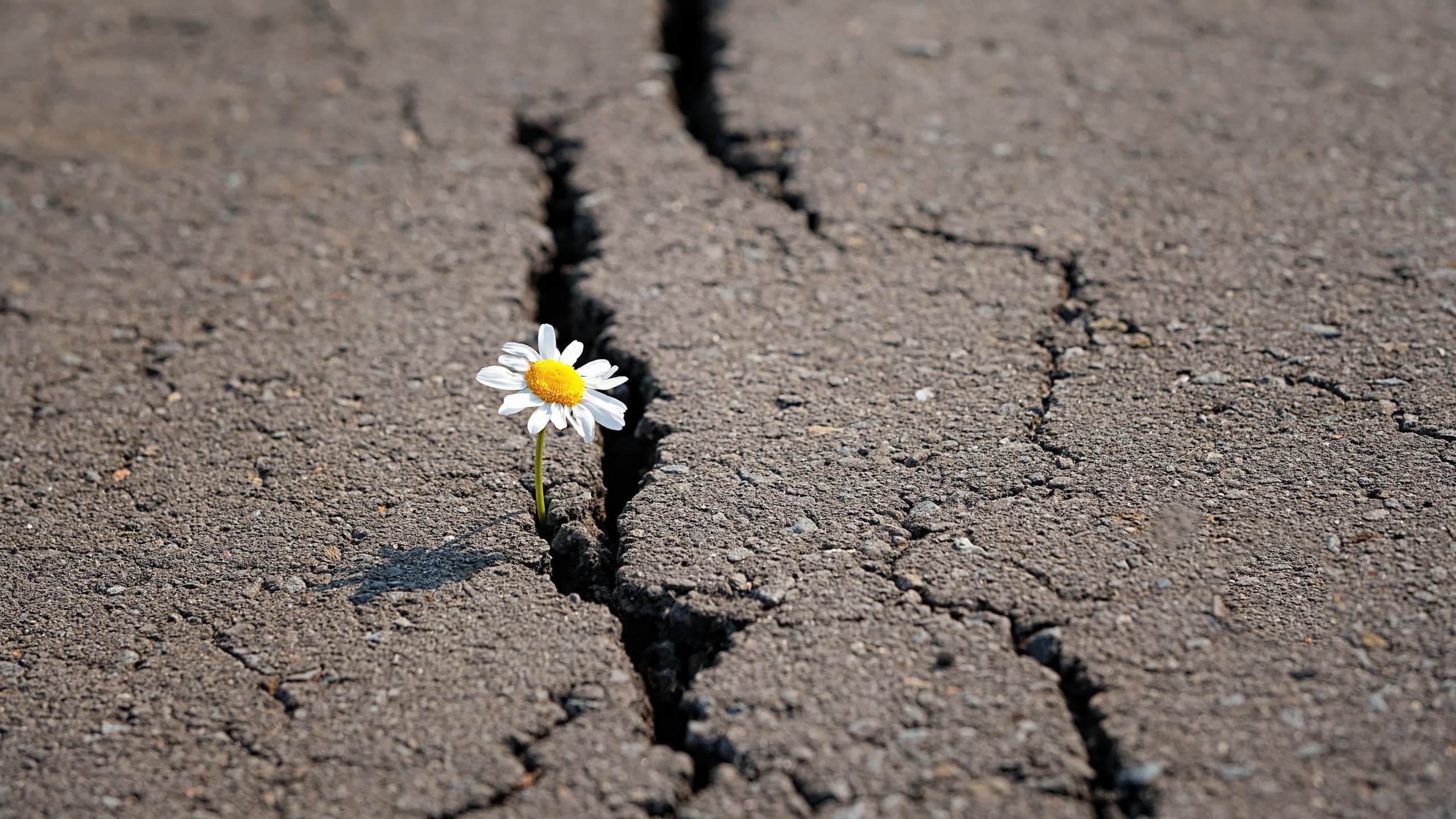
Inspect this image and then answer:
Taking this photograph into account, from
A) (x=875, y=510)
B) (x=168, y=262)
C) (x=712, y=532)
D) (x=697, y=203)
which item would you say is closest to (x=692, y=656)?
(x=712, y=532)

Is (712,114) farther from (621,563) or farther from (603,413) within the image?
(621,563)

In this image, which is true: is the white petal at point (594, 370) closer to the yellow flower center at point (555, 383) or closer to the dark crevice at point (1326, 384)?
the yellow flower center at point (555, 383)

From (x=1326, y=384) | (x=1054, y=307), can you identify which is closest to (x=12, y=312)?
(x=1054, y=307)

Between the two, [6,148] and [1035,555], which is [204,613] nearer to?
[1035,555]

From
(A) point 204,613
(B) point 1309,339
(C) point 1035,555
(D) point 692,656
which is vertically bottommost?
(A) point 204,613

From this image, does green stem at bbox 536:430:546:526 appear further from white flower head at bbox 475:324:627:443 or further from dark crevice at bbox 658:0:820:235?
dark crevice at bbox 658:0:820:235
